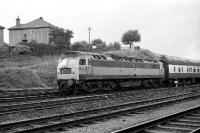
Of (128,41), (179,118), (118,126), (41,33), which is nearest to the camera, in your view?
(118,126)

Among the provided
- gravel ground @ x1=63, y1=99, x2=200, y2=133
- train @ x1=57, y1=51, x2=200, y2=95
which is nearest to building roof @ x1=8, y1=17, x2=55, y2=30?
train @ x1=57, y1=51, x2=200, y2=95

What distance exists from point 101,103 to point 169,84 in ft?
75.5

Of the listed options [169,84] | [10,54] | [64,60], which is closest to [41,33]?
[10,54]

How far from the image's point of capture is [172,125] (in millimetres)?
10336

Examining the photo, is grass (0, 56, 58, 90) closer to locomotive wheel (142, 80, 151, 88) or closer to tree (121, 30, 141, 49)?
locomotive wheel (142, 80, 151, 88)

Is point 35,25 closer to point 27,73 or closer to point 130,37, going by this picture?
point 130,37

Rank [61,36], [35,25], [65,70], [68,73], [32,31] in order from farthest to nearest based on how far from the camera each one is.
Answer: [35,25] < [32,31] < [61,36] < [65,70] < [68,73]

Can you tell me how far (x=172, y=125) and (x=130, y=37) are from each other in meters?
85.6

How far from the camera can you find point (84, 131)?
9688 millimetres

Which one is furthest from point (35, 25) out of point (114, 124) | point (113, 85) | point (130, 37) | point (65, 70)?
point (114, 124)

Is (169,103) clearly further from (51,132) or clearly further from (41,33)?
(41,33)

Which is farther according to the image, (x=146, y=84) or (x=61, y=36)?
(x=61, y=36)

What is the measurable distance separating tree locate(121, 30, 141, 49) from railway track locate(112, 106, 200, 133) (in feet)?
273

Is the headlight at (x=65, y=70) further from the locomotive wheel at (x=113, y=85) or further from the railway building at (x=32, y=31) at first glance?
the railway building at (x=32, y=31)
